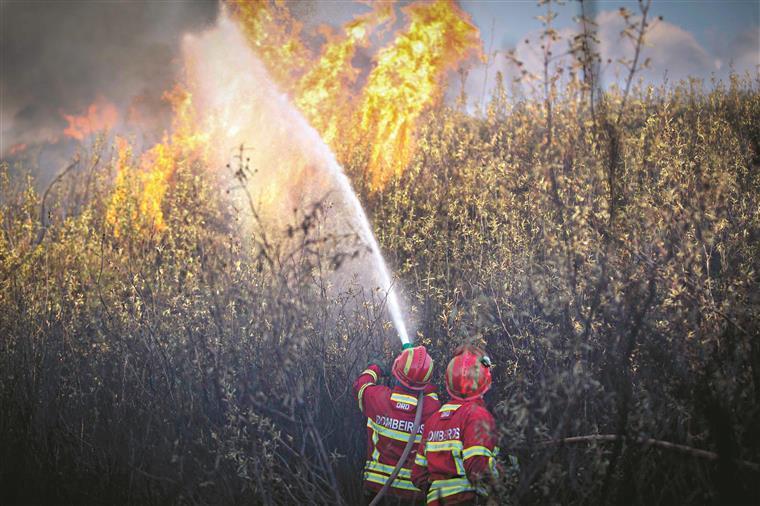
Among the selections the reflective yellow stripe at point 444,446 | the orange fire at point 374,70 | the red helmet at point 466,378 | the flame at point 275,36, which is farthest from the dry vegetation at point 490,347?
the flame at point 275,36

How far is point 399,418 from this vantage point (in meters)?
4.71

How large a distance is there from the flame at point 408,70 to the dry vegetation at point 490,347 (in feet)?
5.99

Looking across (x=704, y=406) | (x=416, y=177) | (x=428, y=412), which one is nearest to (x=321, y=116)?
(x=416, y=177)

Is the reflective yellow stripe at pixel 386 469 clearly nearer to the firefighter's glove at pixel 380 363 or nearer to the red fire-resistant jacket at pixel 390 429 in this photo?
the red fire-resistant jacket at pixel 390 429

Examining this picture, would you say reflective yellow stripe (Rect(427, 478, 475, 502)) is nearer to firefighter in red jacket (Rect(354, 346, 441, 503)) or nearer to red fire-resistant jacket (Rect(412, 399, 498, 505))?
red fire-resistant jacket (Rect(412, 399, 498, 505))

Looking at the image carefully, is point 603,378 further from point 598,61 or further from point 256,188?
point 256,188

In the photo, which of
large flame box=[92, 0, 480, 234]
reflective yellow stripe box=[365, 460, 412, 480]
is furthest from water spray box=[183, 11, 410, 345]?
reflective yellow stripe box=[365, 460, 412, 480]

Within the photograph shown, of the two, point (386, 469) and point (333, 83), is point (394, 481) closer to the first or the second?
point (386, 469)

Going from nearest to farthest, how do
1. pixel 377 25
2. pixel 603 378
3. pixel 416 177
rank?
1. pixel 603 378
2. pixel 416 177
3. pixel 377 25

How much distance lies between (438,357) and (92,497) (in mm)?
3538

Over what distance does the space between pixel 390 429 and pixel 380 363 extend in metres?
0.85

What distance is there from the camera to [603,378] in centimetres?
444

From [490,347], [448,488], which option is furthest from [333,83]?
[448,488]

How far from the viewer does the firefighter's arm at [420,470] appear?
176 inches
